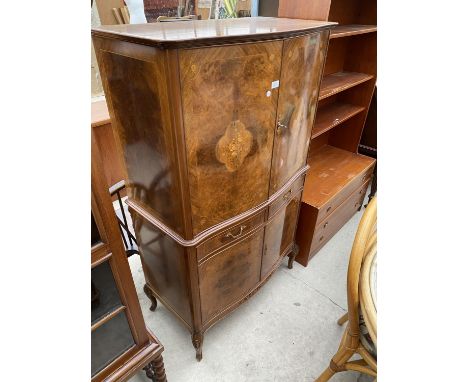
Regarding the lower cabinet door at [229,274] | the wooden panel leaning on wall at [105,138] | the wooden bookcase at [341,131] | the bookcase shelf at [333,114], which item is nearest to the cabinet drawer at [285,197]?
the lower cabinet door at [229,274]

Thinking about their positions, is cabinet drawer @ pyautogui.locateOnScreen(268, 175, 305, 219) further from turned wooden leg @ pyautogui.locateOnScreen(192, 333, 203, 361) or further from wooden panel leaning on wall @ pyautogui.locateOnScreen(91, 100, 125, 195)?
wooden panel leaning on wall @ pyautogui.locateOnScreen(91, 100, 125, 195)

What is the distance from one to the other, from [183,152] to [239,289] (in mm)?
981

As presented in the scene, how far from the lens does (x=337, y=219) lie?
242cm

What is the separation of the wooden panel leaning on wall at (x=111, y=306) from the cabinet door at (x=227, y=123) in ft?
1.08

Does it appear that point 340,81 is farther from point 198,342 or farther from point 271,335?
point 198,342

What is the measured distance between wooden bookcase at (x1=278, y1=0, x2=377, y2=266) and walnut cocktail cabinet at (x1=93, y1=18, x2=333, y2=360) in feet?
1.52

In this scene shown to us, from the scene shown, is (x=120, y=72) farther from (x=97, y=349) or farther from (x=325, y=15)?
(x=325, y=15)

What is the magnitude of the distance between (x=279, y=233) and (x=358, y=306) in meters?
0.75

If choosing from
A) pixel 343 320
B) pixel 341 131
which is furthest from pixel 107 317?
pixel 341 131

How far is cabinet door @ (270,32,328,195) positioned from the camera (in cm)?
122

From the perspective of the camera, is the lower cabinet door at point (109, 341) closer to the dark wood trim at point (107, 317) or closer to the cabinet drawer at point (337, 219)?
the dark wood trim at point (107, 317)

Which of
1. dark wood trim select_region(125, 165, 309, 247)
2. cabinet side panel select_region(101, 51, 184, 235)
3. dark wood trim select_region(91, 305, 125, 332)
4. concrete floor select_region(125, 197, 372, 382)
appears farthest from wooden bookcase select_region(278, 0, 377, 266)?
dark wood trim select_region(91, 305, 125, 332)

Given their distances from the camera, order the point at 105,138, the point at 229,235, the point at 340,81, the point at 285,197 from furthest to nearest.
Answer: the point at 105,138 → the point at 340,81 → the point at 285,197 → the point at 229,235
